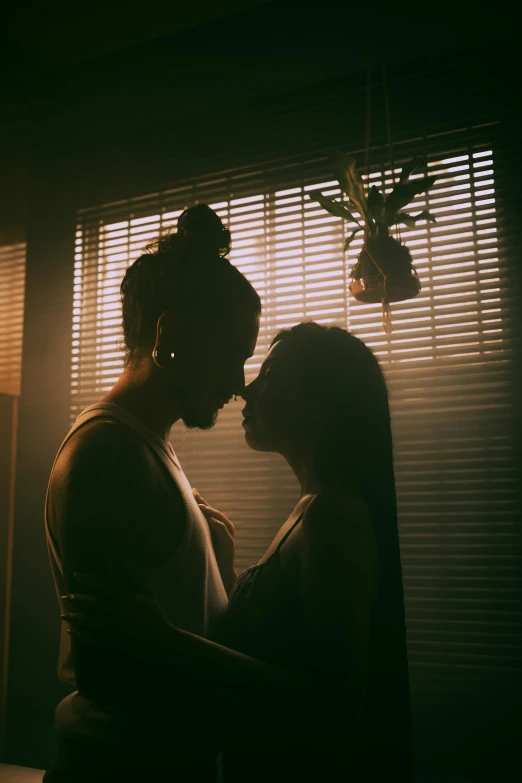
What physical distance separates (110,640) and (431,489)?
4.57 feet

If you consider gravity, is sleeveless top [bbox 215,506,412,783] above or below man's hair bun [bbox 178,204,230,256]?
below

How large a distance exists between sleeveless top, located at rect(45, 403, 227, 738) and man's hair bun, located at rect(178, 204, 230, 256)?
397mm

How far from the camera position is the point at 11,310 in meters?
3.10

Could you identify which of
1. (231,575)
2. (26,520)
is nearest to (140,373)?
(231,575)

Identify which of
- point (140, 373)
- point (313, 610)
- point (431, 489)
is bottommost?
point (313, 610)

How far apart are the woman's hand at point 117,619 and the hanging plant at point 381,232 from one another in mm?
1091

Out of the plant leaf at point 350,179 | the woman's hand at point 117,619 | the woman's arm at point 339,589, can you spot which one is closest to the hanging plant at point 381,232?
the plant leaf at point 350,179

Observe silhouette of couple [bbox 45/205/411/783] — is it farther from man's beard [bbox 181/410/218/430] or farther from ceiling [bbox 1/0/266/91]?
ceiling [bbox 1/0/266/91]

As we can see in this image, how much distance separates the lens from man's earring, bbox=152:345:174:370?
127 cm

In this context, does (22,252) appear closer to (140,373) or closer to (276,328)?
(276,328)

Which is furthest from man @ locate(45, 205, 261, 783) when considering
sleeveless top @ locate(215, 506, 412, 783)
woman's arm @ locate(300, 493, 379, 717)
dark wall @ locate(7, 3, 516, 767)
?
dark wall @ locate(7, 3, 516, 767)

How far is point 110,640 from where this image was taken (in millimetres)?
1008

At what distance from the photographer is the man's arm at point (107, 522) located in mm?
1069

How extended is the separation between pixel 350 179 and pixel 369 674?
1269 mm
